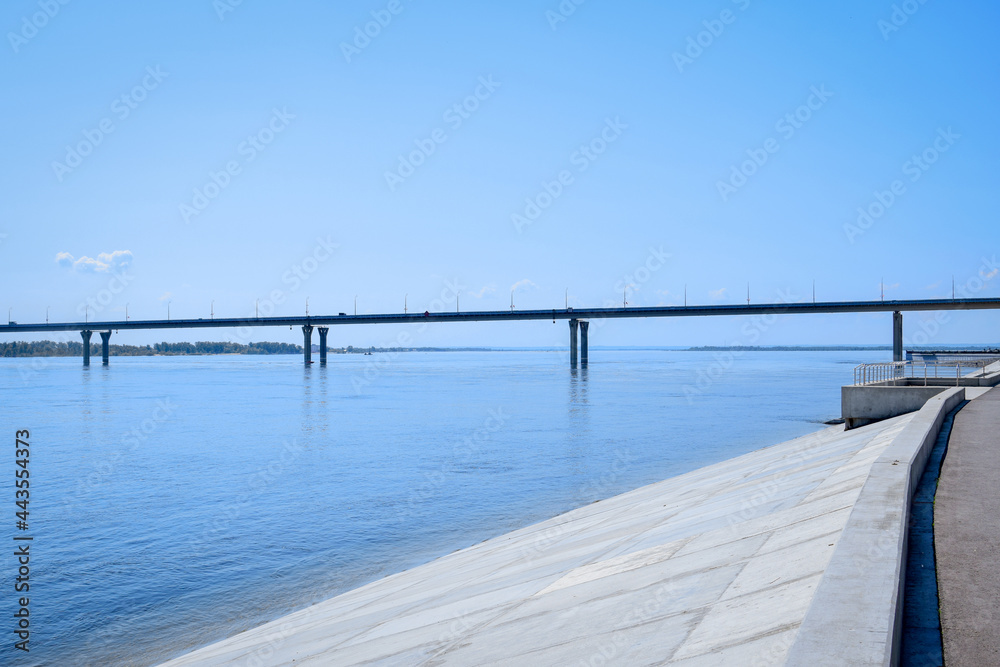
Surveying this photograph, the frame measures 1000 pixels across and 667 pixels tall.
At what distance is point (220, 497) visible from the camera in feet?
67.3

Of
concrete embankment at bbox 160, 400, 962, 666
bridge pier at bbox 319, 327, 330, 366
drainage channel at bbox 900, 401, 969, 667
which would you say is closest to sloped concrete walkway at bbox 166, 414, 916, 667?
concrete embankment at bbox 160, 400, 962, 666

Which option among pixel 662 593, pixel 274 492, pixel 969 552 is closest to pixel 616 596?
pixel 662 593

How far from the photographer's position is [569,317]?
417ft

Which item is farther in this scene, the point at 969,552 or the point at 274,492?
the point at 274,492

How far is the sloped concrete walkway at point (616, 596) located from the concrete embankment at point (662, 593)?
2 cm

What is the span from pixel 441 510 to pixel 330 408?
34786mm

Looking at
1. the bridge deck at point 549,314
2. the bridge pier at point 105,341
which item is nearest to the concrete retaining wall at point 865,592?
the bridge deck at point 549,314

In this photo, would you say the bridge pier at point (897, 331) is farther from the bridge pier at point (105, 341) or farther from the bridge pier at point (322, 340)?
the bridge pier at point (105, 341)

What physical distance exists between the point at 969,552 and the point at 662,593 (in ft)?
8.78

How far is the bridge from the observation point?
352 feet

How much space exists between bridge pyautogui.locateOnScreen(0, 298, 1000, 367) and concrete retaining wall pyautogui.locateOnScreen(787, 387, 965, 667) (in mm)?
111812

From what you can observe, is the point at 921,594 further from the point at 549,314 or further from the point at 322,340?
the point at 322,340

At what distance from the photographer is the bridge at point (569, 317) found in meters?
107

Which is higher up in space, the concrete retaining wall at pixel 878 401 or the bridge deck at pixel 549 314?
the bridge deck at pixel 549 314
